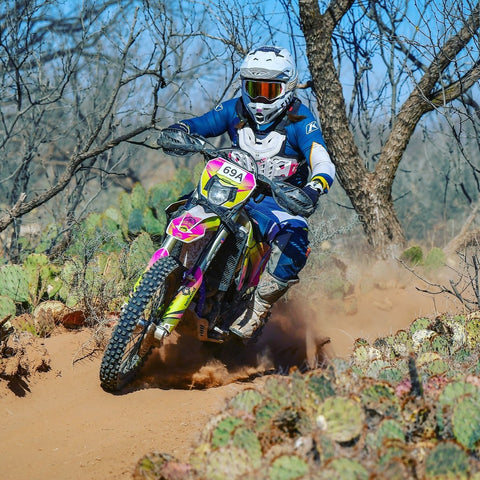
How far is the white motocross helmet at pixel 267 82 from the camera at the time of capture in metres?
5.00

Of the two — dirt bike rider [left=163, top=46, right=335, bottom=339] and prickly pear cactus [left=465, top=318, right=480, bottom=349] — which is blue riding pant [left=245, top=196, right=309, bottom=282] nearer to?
dirt bike rider [left=163, top=46, right=335, bottom=339]

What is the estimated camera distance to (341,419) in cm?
279

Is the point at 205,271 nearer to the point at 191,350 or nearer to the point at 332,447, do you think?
the point at 191,350

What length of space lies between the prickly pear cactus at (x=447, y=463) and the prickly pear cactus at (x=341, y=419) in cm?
35

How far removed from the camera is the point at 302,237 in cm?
506

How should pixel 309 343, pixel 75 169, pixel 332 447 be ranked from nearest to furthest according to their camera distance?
1. pixel 332 447
2. pixel 309 343
3. pixel 75 169

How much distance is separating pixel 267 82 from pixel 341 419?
9.53ft

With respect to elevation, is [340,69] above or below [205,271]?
above

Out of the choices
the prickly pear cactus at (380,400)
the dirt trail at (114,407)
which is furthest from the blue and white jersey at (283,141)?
the prickly pear cactus at (380,400)

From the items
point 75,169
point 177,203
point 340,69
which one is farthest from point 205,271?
point 340,69

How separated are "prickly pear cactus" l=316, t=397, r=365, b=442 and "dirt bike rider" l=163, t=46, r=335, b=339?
2118mm

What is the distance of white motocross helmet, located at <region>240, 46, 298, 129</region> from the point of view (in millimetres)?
4996

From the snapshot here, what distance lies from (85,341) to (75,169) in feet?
6.81

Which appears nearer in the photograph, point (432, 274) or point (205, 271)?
point (205, 271)
